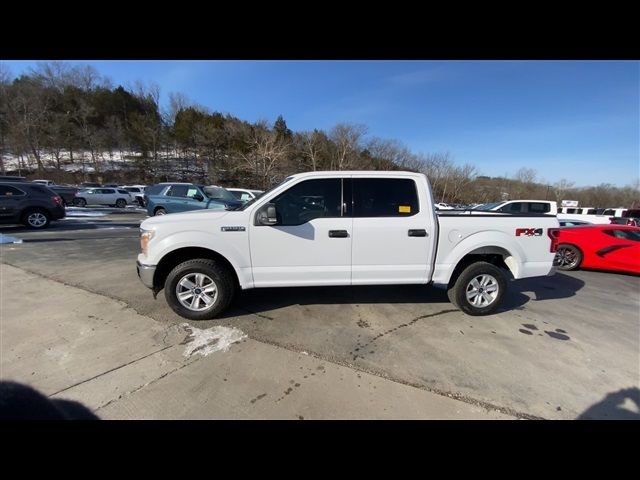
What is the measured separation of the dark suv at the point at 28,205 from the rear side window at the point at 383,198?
12784mm

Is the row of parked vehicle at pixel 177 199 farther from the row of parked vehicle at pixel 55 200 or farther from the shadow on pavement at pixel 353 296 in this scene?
the shadow on pavement at pixel 353 296

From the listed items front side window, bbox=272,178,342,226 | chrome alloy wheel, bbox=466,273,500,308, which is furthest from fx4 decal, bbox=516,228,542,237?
front side window, bbox=272,178,342,226

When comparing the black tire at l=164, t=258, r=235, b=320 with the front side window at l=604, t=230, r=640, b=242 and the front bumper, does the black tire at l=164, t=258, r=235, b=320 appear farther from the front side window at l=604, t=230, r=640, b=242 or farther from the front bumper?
the front side window at l=604, t=230, r=640, b=242

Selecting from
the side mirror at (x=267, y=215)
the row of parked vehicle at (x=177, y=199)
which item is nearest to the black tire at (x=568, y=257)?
the side mirror at (x=267, y=215)

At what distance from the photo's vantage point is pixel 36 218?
32.9 ft

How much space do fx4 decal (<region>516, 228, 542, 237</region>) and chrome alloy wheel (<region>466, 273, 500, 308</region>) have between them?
2.56 ft

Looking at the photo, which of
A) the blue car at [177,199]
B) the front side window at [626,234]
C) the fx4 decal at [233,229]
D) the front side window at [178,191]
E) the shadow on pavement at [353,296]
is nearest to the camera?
the fx4 decal at [233,229]

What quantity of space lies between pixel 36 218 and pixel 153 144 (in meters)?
44.2

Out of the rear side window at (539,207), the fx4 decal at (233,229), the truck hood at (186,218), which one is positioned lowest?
the fx4 decal at (233,229)

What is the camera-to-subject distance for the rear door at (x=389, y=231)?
3.50 meters

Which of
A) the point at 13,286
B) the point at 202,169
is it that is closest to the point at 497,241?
the point at 13,286

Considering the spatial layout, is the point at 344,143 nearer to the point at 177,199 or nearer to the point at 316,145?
the point at 316,145

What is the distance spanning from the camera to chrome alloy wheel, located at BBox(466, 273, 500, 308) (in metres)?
3.83
